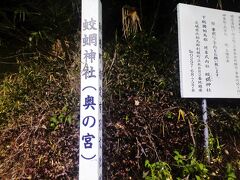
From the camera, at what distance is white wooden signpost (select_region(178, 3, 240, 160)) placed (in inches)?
137

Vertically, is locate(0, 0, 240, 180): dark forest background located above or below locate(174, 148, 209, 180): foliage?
above

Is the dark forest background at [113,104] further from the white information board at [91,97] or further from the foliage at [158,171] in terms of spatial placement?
the white information board at [91,97]

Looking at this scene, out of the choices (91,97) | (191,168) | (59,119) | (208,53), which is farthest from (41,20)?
(191,168)

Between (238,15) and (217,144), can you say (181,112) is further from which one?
(238,15)

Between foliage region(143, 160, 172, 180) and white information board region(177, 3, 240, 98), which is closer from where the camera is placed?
foliage region(143, 160, 172, 180)

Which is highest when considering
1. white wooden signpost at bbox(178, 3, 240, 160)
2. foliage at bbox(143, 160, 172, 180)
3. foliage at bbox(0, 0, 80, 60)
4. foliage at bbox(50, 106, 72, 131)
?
foliage at bbox(0, 0, 80, 60)

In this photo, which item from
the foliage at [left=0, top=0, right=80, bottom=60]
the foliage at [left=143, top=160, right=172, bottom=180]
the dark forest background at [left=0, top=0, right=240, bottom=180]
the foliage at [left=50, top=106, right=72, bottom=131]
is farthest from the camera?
the foliage at [left=0, top=0, right=80, bottom=60]

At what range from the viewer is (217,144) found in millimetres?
3666

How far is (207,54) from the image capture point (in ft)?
11.7

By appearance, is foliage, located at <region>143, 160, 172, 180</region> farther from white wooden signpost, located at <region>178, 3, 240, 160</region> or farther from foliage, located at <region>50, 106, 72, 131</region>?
foliage, located at <region>50, 106, 72, 131</region>

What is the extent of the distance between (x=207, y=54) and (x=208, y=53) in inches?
0.7

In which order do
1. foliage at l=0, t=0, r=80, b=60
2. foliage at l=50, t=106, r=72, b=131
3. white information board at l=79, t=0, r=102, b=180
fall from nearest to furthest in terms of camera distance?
white information board at l=79, t=0, r=102, b=180 < foliage at l=50, t=106, r=72, b=131 < foliage at l=0, t=0, r=80, b=60

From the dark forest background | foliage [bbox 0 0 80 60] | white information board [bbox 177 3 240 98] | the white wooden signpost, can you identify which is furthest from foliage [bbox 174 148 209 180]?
foliage [bbox 0 0 80 60]

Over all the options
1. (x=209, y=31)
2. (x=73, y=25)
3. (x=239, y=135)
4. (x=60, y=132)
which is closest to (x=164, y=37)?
(x=209, y=31)
